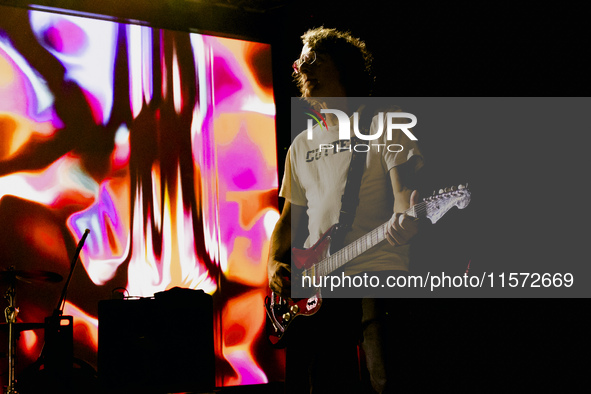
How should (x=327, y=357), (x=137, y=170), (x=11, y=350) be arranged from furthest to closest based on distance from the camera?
1. (x=137, y=170)
2. (x=11, y=350)
3. (x=327, y=357)

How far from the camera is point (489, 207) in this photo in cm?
231

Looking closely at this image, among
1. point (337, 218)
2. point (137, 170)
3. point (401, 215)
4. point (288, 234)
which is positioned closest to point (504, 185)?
point (401, 215)

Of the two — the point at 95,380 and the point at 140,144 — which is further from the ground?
the point at 140,144

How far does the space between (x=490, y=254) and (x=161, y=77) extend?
254 centimetres

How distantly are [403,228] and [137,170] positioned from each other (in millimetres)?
2316

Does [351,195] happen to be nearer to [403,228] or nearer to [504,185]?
[403,228]

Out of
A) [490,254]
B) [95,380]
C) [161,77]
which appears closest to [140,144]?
[161,77]

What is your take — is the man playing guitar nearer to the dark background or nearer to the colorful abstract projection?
the dark background

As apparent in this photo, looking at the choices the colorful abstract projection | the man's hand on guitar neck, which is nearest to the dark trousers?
the man's hand on guitar neck

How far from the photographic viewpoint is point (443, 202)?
1972mm

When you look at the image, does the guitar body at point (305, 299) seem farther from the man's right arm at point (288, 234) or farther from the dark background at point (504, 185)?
the dark background at point (504, 185)

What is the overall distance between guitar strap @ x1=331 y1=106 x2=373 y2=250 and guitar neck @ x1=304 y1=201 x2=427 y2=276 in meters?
0.04

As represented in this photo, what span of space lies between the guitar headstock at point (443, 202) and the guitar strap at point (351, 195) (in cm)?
24

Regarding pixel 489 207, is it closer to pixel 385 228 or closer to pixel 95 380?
pixel 385 228
